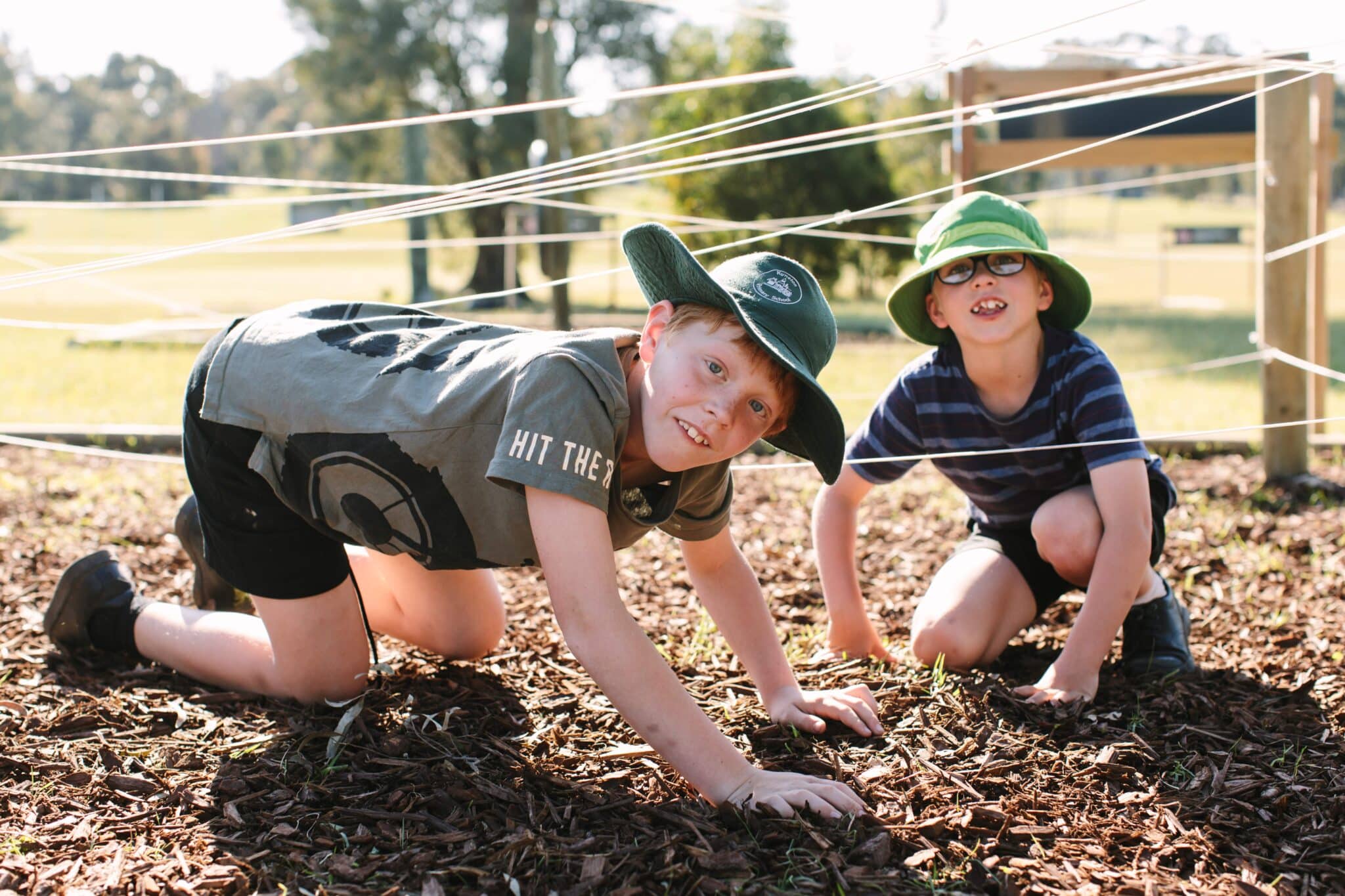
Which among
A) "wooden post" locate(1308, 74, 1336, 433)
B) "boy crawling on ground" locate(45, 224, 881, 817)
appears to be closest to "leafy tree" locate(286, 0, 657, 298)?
"wooden post" locate(1308, 74, 1336, 433)

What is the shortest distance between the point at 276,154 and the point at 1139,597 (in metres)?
52.3

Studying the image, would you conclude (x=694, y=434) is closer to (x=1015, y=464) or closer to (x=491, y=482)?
(x=491, y=482)

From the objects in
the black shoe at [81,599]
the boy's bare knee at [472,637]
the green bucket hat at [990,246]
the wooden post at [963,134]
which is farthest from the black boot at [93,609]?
the wooden post at [963,134]

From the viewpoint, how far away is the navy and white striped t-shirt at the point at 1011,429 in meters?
2.49

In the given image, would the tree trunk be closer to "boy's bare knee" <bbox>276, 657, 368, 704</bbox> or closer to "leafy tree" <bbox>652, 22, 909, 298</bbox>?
"leafy tree" <bbox>652, 22, 909, 298</bbox>

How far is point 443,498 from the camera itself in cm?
204

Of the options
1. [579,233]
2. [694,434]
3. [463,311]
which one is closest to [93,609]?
[694,434]

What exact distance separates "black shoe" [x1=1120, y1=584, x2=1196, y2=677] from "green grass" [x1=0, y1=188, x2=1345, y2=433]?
3.33 feet

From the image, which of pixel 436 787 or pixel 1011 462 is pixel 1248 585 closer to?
pixel 1011 462

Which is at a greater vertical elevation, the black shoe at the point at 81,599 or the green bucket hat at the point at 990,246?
the green bucket hat at the point at 990,246

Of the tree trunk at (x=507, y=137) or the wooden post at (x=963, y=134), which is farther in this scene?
the tree trunk at (x=507, y=137)

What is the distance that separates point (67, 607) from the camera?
2658 mm

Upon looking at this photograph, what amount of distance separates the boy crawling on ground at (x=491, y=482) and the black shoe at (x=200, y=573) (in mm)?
56

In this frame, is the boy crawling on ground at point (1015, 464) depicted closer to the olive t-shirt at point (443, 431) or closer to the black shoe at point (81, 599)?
the olive t-shirt at point (443, 431)
